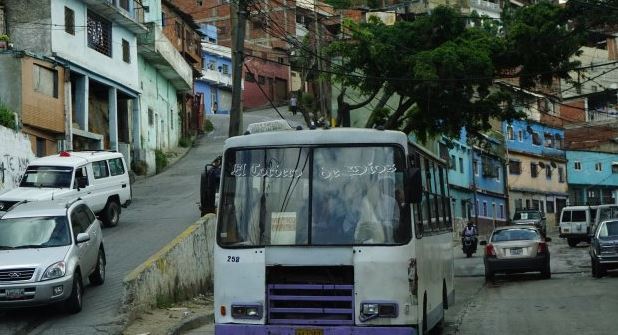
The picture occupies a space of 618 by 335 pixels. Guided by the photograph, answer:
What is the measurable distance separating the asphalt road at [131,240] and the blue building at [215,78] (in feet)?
79.0

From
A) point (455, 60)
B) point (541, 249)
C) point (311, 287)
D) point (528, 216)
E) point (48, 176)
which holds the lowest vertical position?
point (541, 249)

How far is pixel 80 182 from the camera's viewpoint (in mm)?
24500

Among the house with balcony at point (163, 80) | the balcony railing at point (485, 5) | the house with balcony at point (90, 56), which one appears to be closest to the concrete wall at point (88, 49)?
the house with balcony at point (90, 56)

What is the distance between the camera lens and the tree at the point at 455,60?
23.9 m

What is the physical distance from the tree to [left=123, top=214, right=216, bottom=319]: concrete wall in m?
8.60

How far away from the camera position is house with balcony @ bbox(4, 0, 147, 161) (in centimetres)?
3394

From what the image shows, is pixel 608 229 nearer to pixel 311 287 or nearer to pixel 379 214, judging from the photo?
pixel 379 214

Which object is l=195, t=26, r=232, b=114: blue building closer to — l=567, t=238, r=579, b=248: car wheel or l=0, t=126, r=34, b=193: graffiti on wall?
l=567, t=238, r=579, b=248: car wheel

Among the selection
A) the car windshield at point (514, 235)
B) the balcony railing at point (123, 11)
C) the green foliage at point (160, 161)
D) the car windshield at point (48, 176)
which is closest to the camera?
the car windshield at point (514, 235)

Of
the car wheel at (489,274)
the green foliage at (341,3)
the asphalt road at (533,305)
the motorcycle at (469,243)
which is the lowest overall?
the asphalt road at (533,305)

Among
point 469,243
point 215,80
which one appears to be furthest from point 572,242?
point 215,80

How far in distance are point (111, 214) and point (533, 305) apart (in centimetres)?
1416

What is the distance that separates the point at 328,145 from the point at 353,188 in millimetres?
608

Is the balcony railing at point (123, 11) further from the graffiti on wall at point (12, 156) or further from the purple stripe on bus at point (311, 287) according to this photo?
the purple stripe on bus at point (311, 287)
